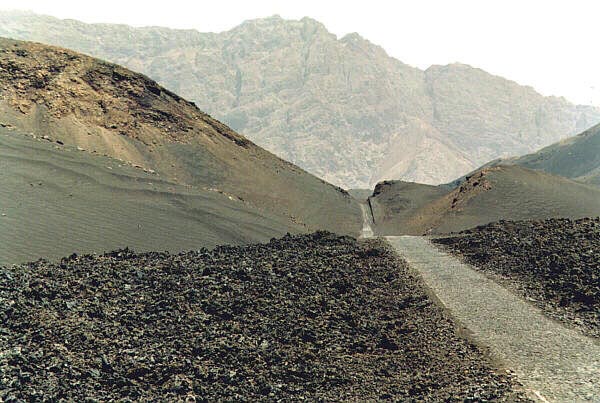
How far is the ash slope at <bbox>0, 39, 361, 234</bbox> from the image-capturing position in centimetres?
3644

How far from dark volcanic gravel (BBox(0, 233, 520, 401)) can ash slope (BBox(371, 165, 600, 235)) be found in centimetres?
2523

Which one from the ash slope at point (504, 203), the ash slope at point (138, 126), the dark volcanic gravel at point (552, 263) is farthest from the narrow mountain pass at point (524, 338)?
the ash slope at point (138, 126)

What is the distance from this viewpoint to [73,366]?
8.57 m

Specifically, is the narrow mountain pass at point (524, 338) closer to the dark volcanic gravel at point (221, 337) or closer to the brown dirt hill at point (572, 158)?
the dark volcanic gravel at point (221, 337)

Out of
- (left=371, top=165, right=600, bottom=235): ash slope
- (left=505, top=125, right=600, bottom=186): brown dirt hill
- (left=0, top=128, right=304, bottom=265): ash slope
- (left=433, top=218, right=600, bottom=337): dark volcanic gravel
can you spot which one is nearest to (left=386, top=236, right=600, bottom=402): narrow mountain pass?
(left=433, top=218, right=600, bottom=337): dark volcanic gravel

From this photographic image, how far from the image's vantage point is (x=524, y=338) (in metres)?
A: 11.4

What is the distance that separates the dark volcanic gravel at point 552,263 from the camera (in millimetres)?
13805

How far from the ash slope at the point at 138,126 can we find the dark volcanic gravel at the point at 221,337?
24.2 m

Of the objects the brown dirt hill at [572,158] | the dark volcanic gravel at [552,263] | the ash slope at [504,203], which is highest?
the brown dirt hill at [572,158]

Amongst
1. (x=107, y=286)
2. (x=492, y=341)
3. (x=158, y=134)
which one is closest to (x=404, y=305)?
(x=492, y=341)

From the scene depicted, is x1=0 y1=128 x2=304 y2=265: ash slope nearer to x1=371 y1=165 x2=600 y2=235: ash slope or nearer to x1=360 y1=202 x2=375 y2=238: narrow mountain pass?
x1=360 y1=202 x2=375 y2=238: narrow mountain pass

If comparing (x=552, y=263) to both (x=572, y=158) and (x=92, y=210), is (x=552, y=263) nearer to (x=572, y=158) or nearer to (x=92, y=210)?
(x=92, y=210)

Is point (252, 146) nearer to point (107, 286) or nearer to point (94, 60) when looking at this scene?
point (94, 60)

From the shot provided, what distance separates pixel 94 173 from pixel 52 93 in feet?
56.7
